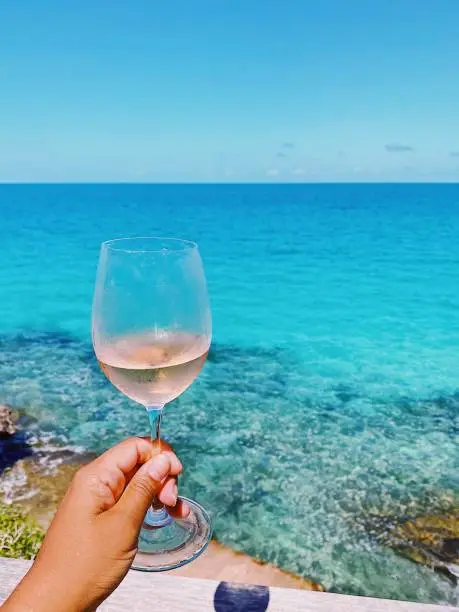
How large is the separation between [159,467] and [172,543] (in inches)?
25.5

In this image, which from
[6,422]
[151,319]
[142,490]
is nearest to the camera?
[142,490]

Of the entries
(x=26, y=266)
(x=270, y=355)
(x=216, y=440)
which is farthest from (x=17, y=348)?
(x=26, y=266)

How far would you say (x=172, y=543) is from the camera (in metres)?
1.91

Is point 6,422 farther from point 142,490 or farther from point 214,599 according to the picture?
point 142,490

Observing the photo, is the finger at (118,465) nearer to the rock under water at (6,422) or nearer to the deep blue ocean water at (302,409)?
the deep blue ocean water at (302,409)

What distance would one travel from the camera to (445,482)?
6.90m

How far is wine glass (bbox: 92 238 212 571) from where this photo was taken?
4.78 ft

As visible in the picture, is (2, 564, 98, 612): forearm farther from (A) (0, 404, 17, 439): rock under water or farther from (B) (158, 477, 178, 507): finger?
(A) (0, 404, 17, 439): rock under water

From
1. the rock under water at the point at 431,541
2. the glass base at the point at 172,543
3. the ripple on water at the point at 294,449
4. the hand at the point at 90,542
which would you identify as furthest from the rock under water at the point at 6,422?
the hand at the point at 90,542

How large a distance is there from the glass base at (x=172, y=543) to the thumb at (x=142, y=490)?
1.78 feet

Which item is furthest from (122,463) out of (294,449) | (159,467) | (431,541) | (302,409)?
(302,409)

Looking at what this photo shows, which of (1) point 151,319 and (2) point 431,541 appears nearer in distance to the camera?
(1) point 151,319

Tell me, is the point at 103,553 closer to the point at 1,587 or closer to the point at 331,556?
the point at 1,587

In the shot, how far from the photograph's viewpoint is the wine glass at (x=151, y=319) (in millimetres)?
1457
